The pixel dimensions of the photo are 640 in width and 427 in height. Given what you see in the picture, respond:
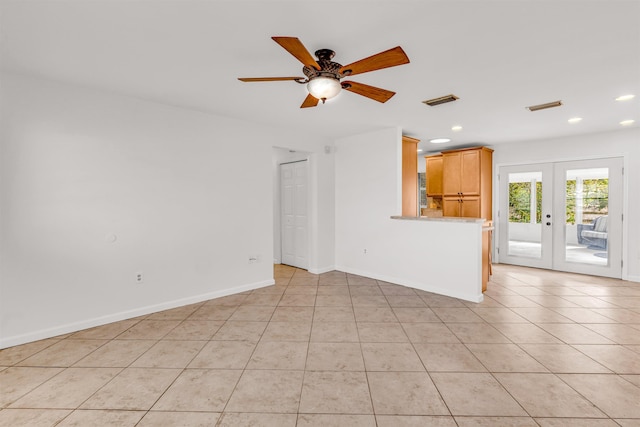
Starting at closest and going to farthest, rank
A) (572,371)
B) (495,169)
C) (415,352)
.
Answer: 1. (572,371)
2. (415,352)
3. (495,169)

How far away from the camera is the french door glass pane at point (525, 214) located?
18.9ft

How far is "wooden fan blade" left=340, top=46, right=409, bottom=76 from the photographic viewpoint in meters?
1.77

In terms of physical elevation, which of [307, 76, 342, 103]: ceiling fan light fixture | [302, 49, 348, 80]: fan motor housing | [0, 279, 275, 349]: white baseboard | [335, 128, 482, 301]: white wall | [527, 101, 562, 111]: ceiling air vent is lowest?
[0, 279, 275, 349]: white baseboard

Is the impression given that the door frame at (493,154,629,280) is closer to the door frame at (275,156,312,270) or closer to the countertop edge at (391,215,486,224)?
the countertop edge at (391,215,486,224)

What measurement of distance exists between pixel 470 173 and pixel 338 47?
4790 millimetres

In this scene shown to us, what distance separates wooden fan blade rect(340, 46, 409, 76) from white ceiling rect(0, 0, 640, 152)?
269 mm

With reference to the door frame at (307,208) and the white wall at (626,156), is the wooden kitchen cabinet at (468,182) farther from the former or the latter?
the door frame at (307,208)

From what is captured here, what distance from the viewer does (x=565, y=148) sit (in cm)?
539

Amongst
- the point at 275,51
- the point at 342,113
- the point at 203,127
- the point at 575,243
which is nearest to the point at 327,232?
the point at 342,113

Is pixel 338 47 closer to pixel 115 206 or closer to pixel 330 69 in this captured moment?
pixel 330 69

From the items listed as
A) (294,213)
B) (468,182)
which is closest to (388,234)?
(294,213)

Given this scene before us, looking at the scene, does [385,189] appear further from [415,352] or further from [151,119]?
[151,119]

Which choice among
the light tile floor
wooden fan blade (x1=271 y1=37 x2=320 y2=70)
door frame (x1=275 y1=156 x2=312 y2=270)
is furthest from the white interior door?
wooden fan blade (x1=271 y1=37 x2=320 y2=70)

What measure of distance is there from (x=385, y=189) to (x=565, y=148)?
3.62 meters
